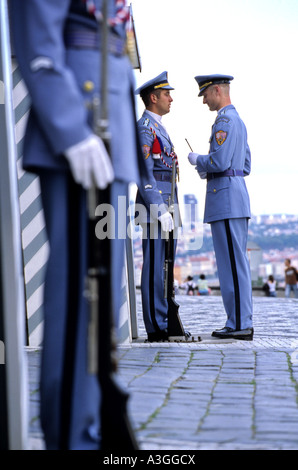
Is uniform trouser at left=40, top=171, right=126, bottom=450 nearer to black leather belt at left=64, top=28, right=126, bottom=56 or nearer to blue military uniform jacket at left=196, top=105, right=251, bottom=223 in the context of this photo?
black leather belt at left=64, top=28, right=126, bottom=56

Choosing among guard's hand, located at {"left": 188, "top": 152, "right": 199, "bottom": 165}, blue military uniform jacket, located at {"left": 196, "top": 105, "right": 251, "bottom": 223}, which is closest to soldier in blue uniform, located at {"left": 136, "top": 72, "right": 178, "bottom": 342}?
guard's hand, located at {"left": 188, "top": 152, "right": 199, "bottom": 165}

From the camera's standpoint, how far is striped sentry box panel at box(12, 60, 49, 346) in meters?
5.76

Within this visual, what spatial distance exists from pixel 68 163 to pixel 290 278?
2268 cm

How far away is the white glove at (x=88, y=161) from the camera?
7.06 ft

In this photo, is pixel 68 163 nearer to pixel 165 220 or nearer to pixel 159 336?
pixel 165 220

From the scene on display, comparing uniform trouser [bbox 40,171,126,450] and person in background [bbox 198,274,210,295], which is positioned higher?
uniform trouser [bbox 40,171,126,450]

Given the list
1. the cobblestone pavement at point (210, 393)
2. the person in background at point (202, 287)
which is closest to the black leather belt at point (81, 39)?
the cobblestone pavement at point (210, 393)

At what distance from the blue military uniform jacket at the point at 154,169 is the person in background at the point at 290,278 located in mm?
18495

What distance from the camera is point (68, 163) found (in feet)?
→ 7.36

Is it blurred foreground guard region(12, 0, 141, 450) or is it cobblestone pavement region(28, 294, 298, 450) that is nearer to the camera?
blurred foreground guard region(12, 0, 141, 450)
